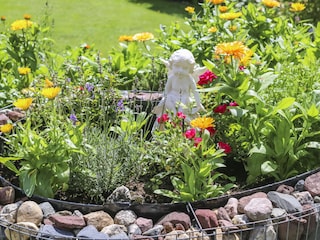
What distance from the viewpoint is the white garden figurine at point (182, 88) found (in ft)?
11.3

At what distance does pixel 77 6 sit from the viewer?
10203mm

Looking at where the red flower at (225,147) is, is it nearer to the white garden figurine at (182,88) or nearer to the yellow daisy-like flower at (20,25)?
the white garden figurine at (182,88)

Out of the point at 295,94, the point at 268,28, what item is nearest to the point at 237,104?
the point at 295,94

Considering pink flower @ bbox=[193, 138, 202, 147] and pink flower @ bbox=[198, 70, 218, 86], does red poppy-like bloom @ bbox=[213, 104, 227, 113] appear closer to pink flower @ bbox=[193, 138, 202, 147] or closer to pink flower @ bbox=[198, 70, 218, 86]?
pink flower @ bbox=[198, 70, 218, 86]

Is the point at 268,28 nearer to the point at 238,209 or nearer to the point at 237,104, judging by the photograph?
the point at 237,104

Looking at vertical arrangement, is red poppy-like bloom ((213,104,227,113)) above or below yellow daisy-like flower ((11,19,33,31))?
below

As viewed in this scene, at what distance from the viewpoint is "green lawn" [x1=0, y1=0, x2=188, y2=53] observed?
834 centimetres

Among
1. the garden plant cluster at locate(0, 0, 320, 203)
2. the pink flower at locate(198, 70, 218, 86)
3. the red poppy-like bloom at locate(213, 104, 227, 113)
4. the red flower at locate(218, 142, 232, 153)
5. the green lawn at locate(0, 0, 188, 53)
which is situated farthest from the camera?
the green lawn at locate(0, 0, 188, 53)

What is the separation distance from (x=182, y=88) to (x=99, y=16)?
633 centimetres

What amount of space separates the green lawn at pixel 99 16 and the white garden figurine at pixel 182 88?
13.9 ft

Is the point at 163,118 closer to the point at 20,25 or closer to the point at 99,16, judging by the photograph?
the point at 20,25

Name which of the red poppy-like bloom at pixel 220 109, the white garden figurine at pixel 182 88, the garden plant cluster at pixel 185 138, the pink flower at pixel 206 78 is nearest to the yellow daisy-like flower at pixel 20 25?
the garden plant cluster at pixel 185 138

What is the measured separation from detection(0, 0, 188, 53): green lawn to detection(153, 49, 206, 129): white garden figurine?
4.25 metres

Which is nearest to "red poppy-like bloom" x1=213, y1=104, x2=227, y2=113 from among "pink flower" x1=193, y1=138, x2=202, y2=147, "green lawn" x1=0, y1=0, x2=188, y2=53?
"pink flower" x1=193, y1=138, x2=202, y2=147
